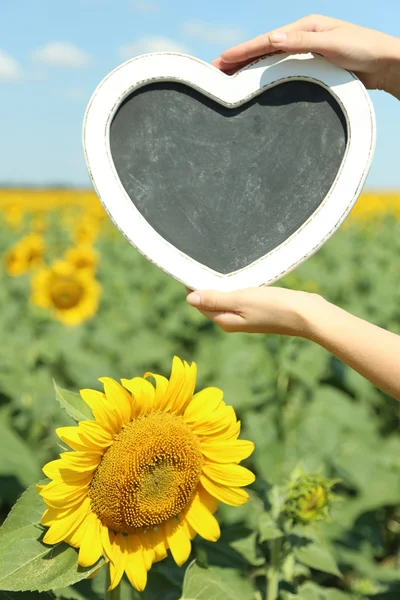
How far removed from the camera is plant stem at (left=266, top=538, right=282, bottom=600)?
154 centimetres

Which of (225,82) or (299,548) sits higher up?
(225,82)

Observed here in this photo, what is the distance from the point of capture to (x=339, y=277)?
6.84m

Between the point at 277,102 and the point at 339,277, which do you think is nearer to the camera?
the point at 277,102

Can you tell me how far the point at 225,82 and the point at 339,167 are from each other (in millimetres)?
304

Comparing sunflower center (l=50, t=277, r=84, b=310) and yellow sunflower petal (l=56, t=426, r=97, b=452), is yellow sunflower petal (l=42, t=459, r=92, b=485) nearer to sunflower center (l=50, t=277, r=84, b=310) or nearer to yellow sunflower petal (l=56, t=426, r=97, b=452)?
yellow sunflower petal (l=56, t=426, r=97, b=452)

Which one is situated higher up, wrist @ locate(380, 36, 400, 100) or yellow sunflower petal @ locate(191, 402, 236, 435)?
wrist @ locate(380, 36, 400, 100)

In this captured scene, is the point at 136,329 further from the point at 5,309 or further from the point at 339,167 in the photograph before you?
the point at 339,167

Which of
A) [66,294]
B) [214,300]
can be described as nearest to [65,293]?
[66,294]

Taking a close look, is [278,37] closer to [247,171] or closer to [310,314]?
[247,171]

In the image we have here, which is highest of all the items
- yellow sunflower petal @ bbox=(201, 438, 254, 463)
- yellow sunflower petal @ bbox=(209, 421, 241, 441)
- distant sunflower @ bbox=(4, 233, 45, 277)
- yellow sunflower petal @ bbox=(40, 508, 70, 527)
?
yellow sunflower petal @ bbox=(209, 421, 241, 441)

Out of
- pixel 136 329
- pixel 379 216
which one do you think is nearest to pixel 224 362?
pixel 136 329

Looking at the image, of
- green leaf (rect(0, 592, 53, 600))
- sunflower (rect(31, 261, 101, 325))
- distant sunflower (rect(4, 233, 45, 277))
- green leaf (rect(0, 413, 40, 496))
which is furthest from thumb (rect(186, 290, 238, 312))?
distant sunflower (rect(4, 233, 45, 277))

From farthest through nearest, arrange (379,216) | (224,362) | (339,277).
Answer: (379,216), (339,277), (224,362)

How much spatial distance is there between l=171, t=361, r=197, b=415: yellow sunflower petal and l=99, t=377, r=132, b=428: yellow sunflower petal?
10cm
